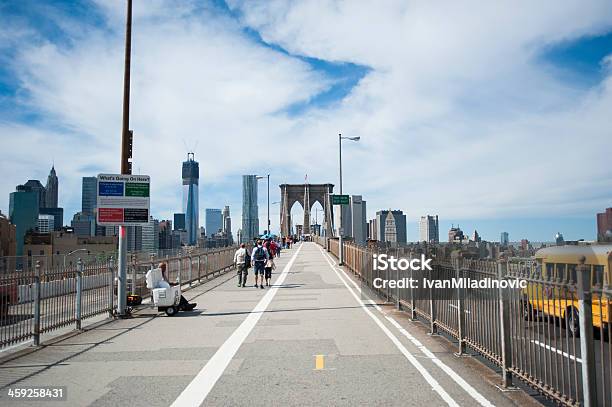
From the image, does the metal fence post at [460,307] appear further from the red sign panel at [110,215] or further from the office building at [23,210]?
the office building at [23,210]

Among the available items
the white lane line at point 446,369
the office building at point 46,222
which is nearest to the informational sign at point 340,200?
the white lane line at point 446,369

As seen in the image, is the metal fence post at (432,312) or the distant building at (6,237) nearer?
the metal fence post at (432,312)

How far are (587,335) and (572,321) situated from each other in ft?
0.84

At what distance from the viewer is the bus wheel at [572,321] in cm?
496

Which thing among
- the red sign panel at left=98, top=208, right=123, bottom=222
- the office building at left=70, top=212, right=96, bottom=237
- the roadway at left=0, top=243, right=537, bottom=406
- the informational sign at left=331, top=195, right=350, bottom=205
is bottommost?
the roadway at left=0, top=243, right=537, bottom=406

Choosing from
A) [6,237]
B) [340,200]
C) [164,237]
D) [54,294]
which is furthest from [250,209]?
[54,294]

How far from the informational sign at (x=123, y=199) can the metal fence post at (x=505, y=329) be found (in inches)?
383

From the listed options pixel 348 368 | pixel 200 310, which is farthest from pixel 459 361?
pixel 200 310

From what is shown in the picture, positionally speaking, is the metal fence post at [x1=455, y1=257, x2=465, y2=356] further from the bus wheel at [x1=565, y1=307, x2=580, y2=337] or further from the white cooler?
the white cooler

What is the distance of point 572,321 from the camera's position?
495cm

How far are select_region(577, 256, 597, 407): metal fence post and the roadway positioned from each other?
3.99ft

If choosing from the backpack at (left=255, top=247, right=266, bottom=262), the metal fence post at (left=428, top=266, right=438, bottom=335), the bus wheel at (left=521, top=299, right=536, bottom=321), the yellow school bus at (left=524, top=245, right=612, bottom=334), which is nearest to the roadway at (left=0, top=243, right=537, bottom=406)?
the metal fence post at (left=428, top=266, right=438, bottom=335)

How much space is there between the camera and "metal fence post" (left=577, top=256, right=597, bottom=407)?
4.63 metres

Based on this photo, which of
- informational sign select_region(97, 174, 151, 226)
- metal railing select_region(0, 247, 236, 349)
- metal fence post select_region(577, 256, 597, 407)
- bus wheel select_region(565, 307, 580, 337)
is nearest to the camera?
metal fence post select_region(577, 256, 597, 407)
